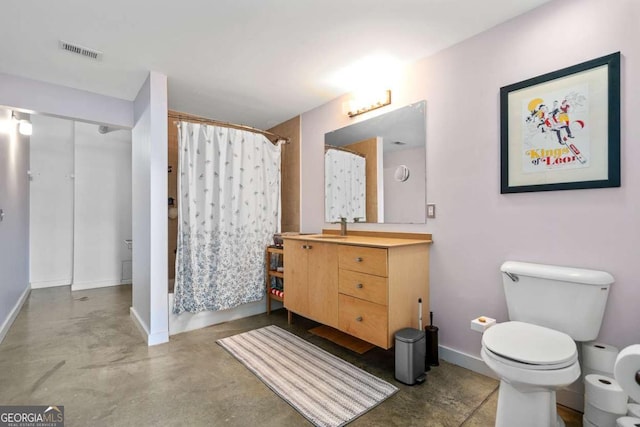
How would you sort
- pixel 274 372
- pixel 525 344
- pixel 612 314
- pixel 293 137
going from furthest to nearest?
pixel 293 137 → pixel 274 372 → pixel 612 314 → pixel 525 344

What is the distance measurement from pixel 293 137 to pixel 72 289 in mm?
3939

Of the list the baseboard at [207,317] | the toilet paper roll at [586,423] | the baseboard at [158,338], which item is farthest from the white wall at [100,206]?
the toilet paper roll at [586,423]

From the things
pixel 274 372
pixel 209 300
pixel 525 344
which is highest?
pixel 525 344

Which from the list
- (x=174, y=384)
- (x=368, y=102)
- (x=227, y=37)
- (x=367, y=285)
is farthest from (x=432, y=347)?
(x=227, y=37)

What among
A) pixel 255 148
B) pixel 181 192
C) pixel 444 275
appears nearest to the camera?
pixel 444 275

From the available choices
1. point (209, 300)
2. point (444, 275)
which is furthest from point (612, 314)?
point (209, 300)

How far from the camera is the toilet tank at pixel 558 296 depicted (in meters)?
1.48

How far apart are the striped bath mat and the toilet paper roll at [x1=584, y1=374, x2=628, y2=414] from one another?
37.9 inches

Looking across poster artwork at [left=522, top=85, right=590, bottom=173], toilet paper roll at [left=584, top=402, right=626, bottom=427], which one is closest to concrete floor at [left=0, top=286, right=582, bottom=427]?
toilet paper roll at [left=584, top=402, right=626, bottom=427]

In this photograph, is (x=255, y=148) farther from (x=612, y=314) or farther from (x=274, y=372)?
(x=612, y=314)

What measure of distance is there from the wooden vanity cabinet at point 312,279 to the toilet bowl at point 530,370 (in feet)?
3.91

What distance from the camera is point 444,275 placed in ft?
7.20

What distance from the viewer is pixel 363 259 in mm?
2119

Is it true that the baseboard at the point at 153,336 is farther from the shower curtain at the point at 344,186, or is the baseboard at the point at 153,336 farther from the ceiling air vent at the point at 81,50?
the ceiling air vent at the point at 81,50
